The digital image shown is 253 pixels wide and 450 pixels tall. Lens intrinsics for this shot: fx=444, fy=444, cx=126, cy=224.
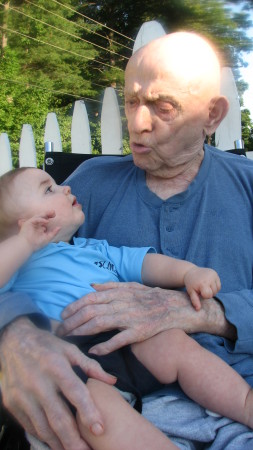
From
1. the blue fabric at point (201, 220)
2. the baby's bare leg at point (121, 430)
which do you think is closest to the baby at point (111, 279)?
the baby's bare leg at point (121, 430)

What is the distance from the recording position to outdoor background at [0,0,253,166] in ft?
8.19

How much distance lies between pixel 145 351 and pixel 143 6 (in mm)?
3186

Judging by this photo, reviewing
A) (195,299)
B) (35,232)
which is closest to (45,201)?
(35,232)

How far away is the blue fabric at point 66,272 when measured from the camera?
3.49 ft

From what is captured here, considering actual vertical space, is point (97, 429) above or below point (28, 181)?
below

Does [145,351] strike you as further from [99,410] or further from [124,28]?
[124,28]

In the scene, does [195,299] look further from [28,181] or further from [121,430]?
[28,181]

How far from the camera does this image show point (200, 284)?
43.2 inches

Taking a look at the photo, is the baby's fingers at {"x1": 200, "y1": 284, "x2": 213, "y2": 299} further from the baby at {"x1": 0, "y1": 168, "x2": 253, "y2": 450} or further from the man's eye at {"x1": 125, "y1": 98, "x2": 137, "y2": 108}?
the man's eye at {"x1": 125, "y1": 98, "x2": 137, "y2": 108}

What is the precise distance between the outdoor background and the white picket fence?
0.12m

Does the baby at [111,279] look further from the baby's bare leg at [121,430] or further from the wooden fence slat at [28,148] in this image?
the wooden fence slat at [28,148]

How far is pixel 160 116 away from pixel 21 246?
2.05 ft

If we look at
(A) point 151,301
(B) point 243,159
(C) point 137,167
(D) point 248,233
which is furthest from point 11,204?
(B) point 243,159

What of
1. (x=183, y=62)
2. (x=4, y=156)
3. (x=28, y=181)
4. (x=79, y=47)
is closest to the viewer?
(x=28, y=181)
